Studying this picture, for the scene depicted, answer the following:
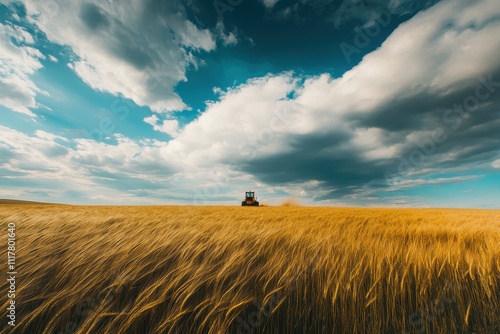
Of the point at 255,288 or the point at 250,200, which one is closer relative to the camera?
the point at 255,288

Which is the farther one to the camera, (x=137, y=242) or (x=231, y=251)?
(x=137, y=242)

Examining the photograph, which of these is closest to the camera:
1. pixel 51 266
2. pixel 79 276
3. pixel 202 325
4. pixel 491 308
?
pixel 202 325

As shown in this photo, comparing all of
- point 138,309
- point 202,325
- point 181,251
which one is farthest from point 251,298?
point 181,251

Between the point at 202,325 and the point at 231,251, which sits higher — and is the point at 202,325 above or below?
below

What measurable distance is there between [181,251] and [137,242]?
2.00ft

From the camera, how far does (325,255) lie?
225 cm

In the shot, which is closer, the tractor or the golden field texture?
the golden field texture

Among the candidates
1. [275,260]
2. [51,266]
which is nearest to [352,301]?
[275,260]

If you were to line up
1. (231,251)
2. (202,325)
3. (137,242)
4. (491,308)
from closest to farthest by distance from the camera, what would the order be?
(202,325) < (491,308) < (231,251) < (137,242)

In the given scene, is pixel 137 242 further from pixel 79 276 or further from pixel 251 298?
pixel 251 298

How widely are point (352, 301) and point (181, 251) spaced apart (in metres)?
1.69

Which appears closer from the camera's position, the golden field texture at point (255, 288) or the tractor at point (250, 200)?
the golden field texture at point (255, 288)

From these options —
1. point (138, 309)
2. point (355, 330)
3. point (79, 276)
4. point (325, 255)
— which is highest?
point (325, 255)

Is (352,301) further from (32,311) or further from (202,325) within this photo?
(32,311)
